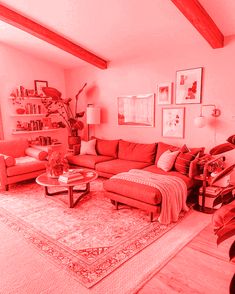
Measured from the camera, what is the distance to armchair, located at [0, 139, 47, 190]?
13.2ft

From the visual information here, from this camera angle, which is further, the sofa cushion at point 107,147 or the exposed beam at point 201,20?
the sofa cushion at point 107,147

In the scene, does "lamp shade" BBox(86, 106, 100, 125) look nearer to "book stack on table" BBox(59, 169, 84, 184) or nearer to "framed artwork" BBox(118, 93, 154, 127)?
"framed artwork" BBox(118, 93, 154, 127)

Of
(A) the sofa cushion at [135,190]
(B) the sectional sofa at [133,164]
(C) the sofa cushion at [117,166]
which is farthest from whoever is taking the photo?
(C) the sofa cushion at [117,166]

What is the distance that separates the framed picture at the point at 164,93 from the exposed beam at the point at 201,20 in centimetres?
102

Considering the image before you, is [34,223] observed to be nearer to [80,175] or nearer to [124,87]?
[80,175]

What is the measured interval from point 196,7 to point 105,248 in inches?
117

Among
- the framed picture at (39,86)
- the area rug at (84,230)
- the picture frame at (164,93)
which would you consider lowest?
the area rug at (84,230)

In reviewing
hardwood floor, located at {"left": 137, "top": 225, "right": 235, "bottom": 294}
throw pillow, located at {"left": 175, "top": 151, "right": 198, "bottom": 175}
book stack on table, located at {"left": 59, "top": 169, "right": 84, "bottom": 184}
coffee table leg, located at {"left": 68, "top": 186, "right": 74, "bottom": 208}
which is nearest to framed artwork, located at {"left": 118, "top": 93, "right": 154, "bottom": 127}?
throw pillow, located at {"left": 175, "top": 151, "right": 198, "bottom": 175}

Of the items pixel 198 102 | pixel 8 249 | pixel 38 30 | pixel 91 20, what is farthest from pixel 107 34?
pixel 8 249

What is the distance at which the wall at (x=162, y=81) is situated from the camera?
11.8 ft

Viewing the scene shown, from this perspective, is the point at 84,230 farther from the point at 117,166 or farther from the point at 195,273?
the point at 117,166

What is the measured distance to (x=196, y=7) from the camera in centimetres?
275

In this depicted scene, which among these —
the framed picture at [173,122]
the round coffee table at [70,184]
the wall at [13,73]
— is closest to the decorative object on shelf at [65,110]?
the wall at [13,73]

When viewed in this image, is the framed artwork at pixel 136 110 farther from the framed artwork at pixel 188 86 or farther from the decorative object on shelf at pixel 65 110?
the decorative object on shelf at pixel 65 110
